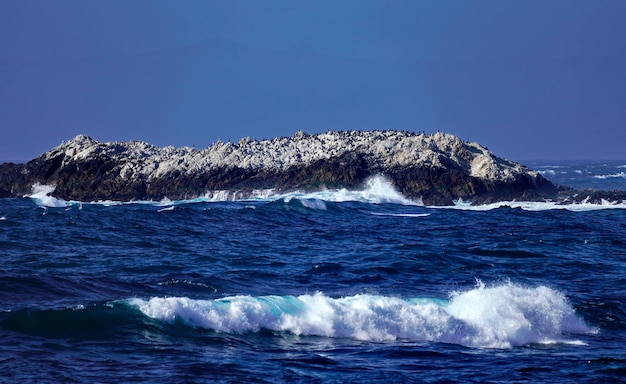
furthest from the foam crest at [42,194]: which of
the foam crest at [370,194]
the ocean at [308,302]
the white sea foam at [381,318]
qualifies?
the white sea foam at [381,318]

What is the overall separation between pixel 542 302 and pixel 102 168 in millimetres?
39878

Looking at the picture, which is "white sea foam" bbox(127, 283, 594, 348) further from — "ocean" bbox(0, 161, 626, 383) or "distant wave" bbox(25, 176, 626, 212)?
"distant wave" bbox(25, 176, 626, 212)

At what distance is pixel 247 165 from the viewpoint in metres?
52.1

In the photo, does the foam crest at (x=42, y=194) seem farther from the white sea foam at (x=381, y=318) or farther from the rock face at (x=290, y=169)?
the white sea foam at (x=381, y=318)

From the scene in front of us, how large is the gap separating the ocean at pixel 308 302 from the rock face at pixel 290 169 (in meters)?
12.5

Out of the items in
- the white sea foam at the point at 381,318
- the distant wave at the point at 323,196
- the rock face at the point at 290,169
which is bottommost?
the white sea foam at the point at 381,318

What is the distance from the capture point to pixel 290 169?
50906mm

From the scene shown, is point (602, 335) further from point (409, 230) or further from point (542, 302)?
point (409, 230)

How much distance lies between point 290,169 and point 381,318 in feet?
112

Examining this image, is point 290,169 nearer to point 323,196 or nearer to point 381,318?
point 323,196

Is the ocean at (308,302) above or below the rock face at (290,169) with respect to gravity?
below

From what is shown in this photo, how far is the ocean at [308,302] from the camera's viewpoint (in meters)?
13.8

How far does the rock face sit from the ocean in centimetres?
1249

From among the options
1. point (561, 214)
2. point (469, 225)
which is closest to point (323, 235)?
point (469, 225)
